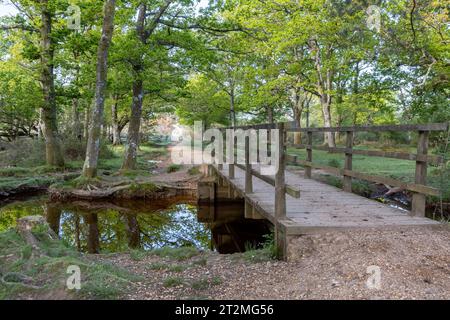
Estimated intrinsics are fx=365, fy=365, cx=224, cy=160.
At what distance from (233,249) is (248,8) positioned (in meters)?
13.9

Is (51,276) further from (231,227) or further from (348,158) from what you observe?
(231,227)

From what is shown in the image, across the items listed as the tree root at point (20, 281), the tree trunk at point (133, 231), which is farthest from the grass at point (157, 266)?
the tree trunk at point (133, 231)

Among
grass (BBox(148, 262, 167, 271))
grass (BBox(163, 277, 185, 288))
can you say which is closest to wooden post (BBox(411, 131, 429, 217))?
grass (BBox(163, 277, 185, 288))

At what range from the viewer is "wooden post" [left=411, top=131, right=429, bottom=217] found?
503 cm

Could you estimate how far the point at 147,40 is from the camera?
47.3 feet

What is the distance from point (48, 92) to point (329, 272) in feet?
48.8

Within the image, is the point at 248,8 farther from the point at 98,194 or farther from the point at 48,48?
the point at 98,194

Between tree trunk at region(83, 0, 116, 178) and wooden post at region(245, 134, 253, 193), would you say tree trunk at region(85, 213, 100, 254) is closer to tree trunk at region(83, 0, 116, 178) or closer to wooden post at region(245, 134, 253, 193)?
tree trunk at region(83, 0, 116, 178)

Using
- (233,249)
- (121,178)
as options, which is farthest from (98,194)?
(233,249)

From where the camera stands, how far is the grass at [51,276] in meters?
3.79

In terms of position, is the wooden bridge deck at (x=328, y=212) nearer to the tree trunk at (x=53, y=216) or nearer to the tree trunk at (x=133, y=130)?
the tree trunk at (x=53, y=216)

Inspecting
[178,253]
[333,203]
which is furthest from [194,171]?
[178,253]

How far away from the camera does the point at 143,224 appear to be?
35.3 ft

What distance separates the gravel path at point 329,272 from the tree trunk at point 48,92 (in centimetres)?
1219
